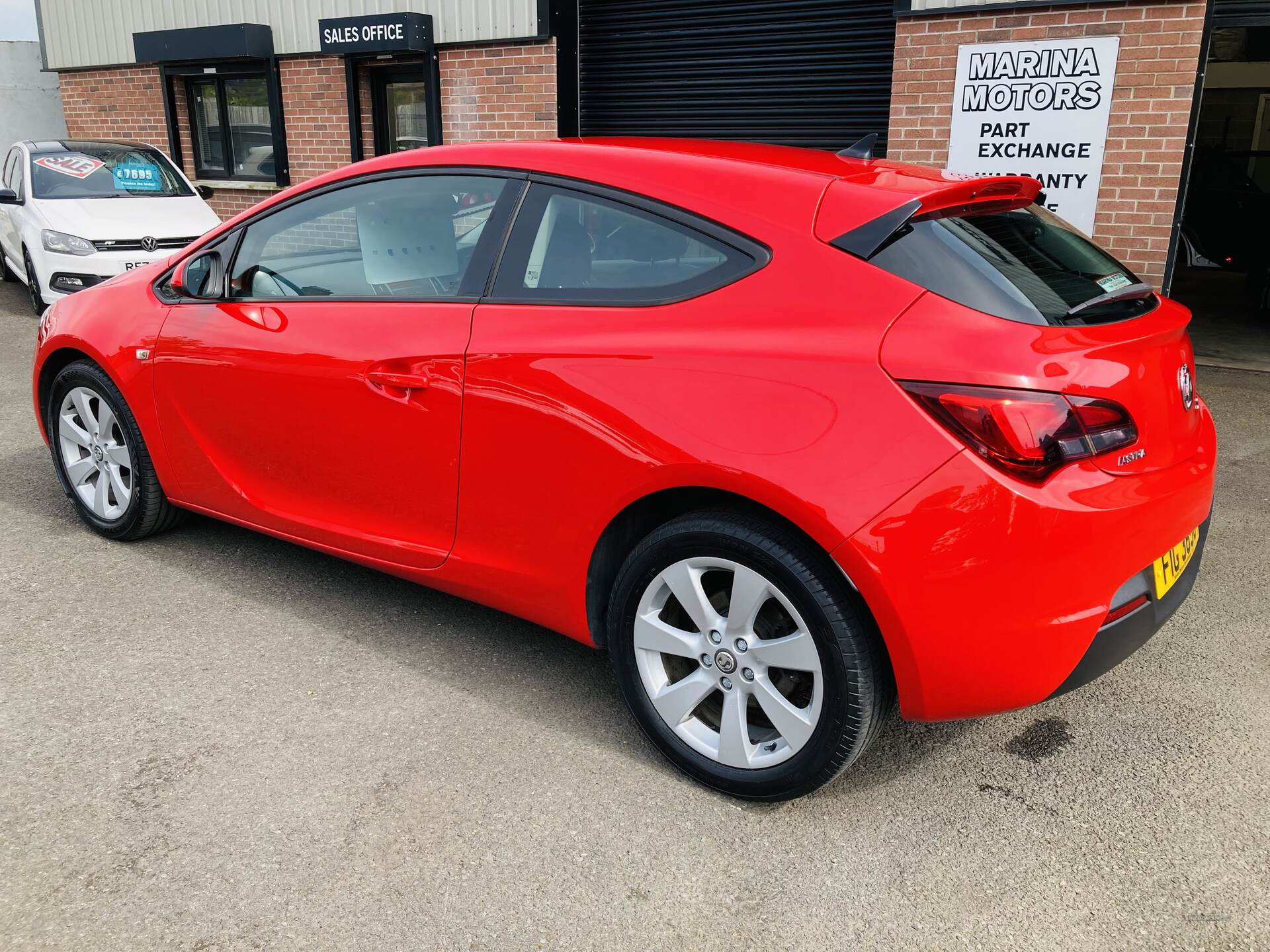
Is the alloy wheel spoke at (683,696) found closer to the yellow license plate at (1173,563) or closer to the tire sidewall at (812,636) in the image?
the tire sidewall at (812,636)

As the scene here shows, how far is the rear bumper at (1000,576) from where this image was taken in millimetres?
2207

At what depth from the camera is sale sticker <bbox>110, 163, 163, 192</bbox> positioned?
32.9 feet

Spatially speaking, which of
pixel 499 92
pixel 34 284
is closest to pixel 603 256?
pixel 499 92

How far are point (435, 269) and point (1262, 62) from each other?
20402 millimetres

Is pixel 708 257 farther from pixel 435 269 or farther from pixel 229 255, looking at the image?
pixel 229 255

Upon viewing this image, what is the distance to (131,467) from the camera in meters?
4.13

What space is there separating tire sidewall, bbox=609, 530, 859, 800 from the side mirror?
6.53 feet

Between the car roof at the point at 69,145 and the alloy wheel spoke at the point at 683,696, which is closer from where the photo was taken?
the alloy wheel spoke at the point at 683,696

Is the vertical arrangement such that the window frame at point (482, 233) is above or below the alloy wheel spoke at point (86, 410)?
above

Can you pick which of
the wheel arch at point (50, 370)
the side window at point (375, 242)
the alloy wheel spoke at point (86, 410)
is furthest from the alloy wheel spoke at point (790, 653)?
the alloy wheel spoke at point (86, 410)

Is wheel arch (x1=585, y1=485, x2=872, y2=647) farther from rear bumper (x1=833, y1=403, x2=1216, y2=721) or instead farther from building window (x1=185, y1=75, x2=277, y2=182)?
building window (x1=185, y1=75, x2=277, y2=182)

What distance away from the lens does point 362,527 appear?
3.37m

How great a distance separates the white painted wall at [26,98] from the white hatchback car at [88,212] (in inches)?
407

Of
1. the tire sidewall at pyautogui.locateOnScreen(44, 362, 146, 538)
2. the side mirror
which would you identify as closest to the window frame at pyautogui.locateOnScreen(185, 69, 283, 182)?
the tire sidewall at pyautogui.locateOnScreen(44, 362, 146, 538)
